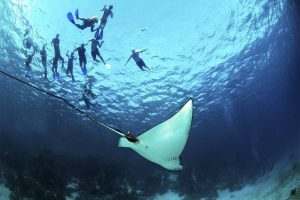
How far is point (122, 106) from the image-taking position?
18.2 m

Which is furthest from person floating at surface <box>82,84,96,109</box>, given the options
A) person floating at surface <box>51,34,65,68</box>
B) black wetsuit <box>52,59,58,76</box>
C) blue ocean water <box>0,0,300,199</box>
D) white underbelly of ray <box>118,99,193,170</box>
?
white underbelly of ray <box>118,99,193,170</box>

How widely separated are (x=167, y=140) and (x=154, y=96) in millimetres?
11688

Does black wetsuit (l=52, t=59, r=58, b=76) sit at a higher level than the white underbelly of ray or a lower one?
higher

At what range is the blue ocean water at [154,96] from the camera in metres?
14.6

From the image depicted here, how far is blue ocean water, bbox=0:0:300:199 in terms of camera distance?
1456cm

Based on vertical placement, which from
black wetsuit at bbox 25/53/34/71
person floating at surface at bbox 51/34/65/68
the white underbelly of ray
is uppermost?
black wetsuit at bbox 25/53/34/71

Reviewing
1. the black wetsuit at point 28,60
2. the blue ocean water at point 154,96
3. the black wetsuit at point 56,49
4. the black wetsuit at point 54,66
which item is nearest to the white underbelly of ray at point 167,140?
the blue ocean water at point 154,96

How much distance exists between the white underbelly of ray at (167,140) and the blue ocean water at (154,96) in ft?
26.9

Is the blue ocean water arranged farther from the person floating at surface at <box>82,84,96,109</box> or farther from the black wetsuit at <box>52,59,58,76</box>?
the black wetsuit at <box>52,59,58,76</box>

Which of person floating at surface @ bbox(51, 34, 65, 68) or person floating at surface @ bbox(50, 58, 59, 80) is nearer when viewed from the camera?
person floating at surface @ bbox(51, 34, 65, 68)

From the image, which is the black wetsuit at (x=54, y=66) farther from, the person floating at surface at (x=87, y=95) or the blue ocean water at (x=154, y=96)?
the person floating at surface at (x=87, y=95)

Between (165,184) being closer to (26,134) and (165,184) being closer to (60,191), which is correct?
(60,191)

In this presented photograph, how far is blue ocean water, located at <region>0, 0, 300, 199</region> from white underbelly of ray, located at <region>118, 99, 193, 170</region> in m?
8.19

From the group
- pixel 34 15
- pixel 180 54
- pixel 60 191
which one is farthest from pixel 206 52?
pixel 60 191
